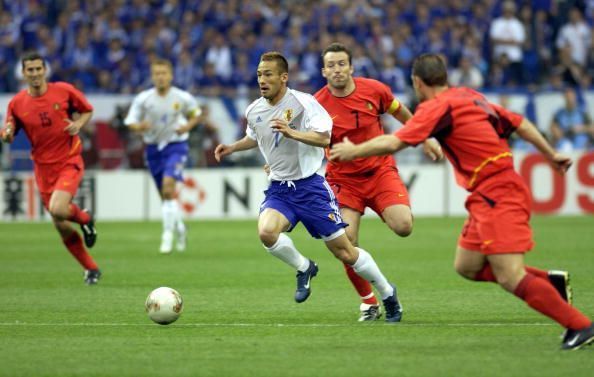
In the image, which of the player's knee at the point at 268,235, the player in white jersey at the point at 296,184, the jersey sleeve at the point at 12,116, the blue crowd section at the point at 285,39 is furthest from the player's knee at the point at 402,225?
the blue crowd section at the point at 285,39

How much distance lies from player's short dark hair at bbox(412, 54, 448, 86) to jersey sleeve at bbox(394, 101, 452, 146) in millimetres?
190

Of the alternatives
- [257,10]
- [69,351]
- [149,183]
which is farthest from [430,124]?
[257,10]

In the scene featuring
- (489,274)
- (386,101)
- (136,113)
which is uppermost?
(386,101)

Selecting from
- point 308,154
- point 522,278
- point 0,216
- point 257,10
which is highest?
point 257,10

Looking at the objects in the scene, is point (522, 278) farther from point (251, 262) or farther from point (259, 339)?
point (251, 262)

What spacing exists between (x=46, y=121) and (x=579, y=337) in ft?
25.2

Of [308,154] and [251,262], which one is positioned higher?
[308,154]

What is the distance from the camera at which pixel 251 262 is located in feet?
54.1

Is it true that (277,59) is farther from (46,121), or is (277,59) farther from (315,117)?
(46,121)

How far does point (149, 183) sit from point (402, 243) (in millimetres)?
7146

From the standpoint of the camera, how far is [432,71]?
8.47 meters

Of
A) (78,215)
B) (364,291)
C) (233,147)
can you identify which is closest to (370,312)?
(364,291)

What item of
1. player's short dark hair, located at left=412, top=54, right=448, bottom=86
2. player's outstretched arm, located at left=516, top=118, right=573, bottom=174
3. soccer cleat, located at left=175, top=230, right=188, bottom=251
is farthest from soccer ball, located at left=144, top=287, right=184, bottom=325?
soccer cleat, located at left=175, top=230, right=188, bottom=251

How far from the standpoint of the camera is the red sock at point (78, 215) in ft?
→ 45.0
